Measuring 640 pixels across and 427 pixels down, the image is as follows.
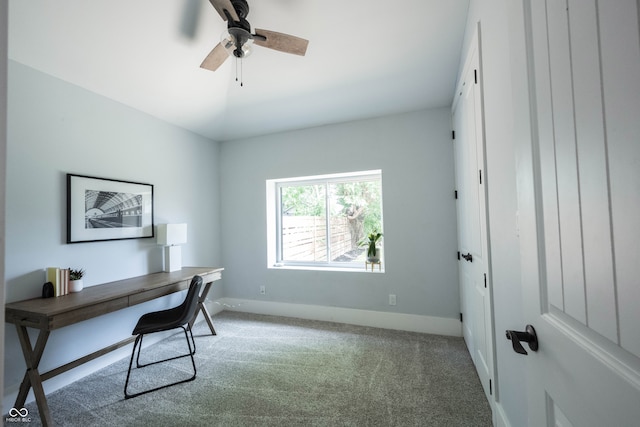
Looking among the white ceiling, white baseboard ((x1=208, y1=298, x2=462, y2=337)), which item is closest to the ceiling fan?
the white ceiling

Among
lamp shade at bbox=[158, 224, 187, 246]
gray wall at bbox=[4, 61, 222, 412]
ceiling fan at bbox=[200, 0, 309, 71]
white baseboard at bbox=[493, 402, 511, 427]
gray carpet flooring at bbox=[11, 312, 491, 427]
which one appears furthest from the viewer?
lamp shade at bbox=[158, 224, 187, 246]

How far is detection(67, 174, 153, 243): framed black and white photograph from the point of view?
227 centimetres

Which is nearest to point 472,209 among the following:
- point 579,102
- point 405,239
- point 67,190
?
point 405,239

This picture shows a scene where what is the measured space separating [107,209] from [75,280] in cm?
67

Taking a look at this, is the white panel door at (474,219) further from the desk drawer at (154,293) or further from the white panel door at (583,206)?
the desk drawer at (154,293)

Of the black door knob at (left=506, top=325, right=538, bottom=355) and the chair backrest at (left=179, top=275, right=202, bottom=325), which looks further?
the chair backrest at (left=179, top=275, right=202, bottom=325)

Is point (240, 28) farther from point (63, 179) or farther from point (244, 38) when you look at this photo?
point (63, 179)

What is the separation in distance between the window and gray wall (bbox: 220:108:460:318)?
22 centimetres

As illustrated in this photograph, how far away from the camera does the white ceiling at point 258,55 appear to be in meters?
1.81

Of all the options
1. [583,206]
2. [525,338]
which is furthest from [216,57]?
[525,338]

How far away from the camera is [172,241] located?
2.93m

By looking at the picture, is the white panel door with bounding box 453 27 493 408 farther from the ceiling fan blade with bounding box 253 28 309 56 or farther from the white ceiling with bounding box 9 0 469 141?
the ceiling fan blade with bounding box 253 28 309 56

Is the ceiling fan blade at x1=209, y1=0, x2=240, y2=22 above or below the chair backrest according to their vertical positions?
above

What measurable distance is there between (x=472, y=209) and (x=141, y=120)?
10.8 feet
